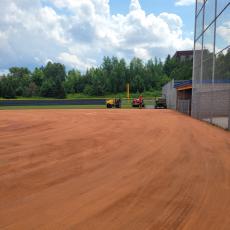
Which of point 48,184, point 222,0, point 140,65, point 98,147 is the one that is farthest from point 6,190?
point 140,65

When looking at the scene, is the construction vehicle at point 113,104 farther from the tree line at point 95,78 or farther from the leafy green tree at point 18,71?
the leafy green tree at point 18,71

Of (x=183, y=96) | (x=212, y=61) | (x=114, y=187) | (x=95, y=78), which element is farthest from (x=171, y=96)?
(x=95, y=78)

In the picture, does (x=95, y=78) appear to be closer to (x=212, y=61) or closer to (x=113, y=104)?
(x=113, y=104)

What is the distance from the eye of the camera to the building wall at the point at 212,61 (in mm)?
19000

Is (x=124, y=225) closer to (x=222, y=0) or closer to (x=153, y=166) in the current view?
(x=153, y=166)

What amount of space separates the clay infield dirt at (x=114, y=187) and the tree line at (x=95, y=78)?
91.6 metres

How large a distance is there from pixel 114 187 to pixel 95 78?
117 m

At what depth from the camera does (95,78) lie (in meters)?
122

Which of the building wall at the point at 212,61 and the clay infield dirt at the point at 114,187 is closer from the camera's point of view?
the clay infield dirt at the point at 114,187

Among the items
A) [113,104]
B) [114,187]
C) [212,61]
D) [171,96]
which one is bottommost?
[113,104]

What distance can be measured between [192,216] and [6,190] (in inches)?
134

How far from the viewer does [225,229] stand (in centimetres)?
462

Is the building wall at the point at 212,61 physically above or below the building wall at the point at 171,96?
above

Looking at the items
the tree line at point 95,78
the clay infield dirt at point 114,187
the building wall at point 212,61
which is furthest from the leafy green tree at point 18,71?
the clay infield dirt at point 114,187
